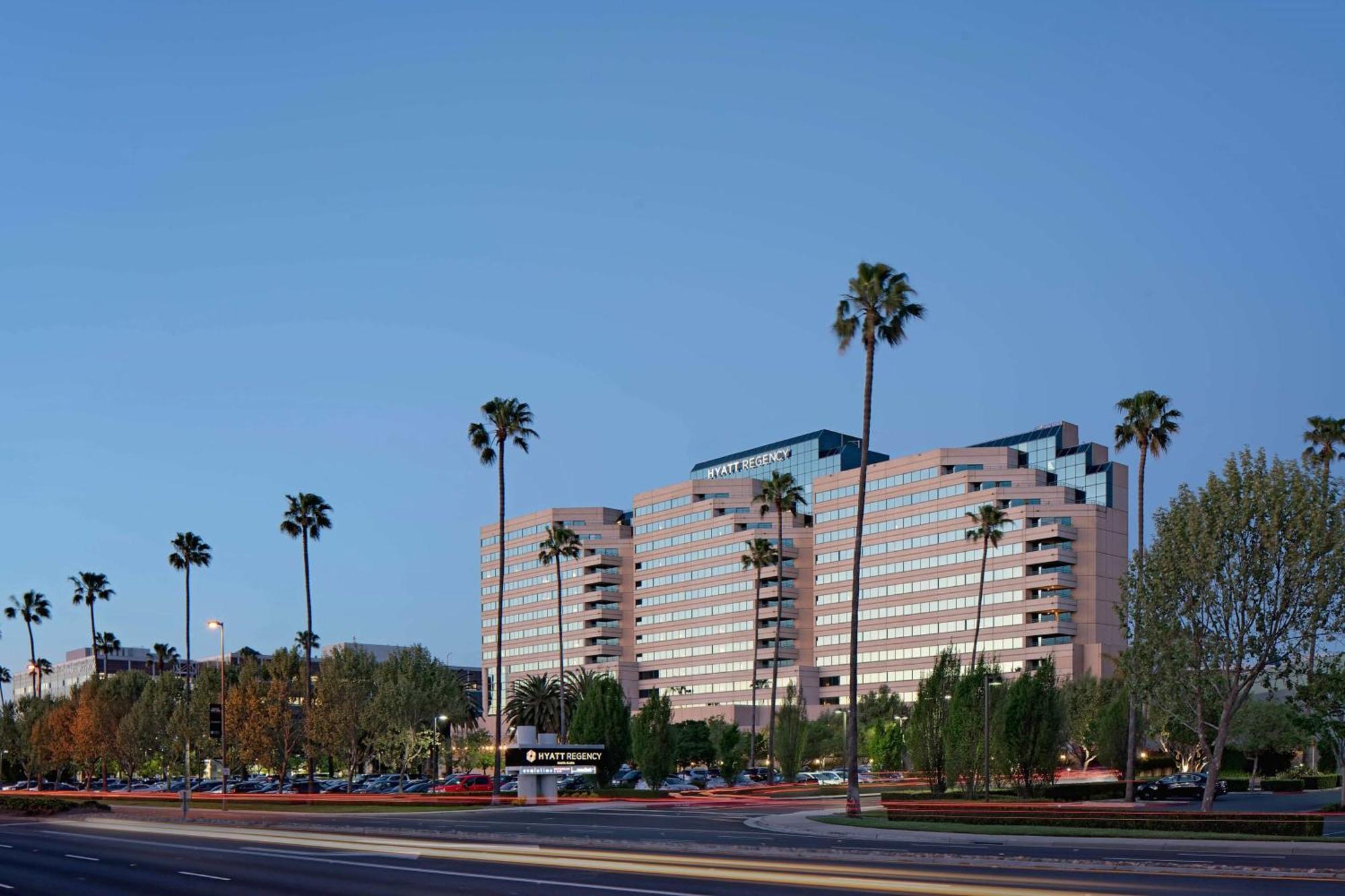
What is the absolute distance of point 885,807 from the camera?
52969 millimetres

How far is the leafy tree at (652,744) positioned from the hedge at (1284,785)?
119 feet

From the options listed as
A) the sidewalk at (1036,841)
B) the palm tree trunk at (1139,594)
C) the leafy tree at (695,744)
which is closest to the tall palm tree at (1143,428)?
the palm tree trunk at (1139,594)

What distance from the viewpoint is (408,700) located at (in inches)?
3661

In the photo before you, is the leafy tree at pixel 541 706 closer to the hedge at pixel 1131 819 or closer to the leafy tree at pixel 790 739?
the leafy tree at pixel 790 739

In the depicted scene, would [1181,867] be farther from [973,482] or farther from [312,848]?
[973,482]

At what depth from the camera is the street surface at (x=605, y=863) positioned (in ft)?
87.4

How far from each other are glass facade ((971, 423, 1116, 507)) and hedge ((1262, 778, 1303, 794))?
8193cm

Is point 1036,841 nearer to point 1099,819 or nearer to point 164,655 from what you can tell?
point 1099,819

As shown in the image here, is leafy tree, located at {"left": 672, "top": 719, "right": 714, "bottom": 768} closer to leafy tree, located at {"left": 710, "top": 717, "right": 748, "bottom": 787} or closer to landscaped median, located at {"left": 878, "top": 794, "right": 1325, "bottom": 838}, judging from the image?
leafy tree, located at {"left": 710, "top": 717, "right": 748, "bottom": 787}

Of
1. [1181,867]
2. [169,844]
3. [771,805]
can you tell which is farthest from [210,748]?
[1181,867]

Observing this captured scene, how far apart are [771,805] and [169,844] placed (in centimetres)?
3329

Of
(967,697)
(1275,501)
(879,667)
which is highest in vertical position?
(1275,501)

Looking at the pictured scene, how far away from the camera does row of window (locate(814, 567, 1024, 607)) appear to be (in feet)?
532

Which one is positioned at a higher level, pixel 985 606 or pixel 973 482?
pixel 973 482
